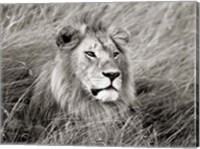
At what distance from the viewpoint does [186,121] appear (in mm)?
5375

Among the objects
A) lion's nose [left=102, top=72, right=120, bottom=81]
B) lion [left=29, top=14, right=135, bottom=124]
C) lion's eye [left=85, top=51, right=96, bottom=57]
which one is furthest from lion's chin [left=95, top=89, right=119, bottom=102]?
lion's eye [left=85, top=51, right=96, bottom=57]

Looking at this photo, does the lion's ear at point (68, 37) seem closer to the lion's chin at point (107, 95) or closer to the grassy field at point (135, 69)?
the grassy field at point (135, 69)

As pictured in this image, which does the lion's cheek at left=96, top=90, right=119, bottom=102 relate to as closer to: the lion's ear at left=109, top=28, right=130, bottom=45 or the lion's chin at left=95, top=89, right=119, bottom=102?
the lion's chin at left=95, top=89, right=119, bottom=102

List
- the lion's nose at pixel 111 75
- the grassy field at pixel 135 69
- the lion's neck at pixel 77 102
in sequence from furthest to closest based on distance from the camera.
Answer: the lion's neck at pixel 77 102 → the lion's nose at pixel 111 75 → the grassy field at pixel 135 69

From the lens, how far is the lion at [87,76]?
5539 mm

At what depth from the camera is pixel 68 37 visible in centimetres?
566

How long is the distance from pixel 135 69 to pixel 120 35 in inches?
12.2

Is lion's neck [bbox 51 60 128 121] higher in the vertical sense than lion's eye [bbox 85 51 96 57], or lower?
lower

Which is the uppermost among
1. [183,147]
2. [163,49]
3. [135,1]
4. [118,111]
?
[135,1]

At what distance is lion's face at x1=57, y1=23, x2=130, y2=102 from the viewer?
551 centimetres

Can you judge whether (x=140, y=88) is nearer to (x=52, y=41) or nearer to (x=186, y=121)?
(x=186, y=121)

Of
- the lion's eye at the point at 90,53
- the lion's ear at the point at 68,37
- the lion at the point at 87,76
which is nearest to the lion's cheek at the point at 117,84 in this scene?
the lion at the point at 87,76

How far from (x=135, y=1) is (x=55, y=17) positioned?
27.5 inches

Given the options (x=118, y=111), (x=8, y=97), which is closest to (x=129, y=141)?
(x=118, y=111)
